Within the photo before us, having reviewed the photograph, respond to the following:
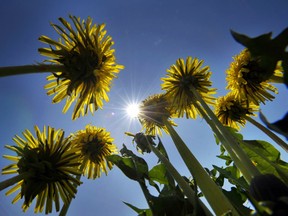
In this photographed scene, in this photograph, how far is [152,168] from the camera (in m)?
2.59

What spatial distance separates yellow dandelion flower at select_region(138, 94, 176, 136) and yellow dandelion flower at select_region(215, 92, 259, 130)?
0.92 m

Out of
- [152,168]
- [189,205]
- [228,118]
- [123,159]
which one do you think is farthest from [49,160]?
[228,118]

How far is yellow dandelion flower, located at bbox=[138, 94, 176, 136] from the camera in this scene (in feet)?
12.3

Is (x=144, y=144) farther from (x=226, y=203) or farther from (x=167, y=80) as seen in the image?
(x=226, y=203)

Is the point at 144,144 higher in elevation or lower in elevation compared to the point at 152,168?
higher

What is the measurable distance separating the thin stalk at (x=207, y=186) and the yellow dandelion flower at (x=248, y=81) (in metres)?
1.46

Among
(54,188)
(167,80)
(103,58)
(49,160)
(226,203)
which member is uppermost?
(167,80)

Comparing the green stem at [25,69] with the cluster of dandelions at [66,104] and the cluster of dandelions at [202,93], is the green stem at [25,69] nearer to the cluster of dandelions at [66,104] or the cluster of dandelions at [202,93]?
the cluster of dandelions at [66,104]

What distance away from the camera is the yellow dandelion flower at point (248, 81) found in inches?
128

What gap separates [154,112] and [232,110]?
129 centimetres

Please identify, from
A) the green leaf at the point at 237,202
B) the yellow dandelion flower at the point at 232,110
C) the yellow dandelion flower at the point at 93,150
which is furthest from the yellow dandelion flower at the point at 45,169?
the yellow dandelion flower at the point at 232,110

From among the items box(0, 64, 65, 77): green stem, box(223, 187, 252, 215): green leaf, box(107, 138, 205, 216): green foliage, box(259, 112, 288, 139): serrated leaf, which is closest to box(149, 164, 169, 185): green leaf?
box(107, 138, 205, 216): green foliage

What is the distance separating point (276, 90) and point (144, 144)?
195cm

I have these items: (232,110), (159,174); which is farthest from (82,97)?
(232,110)
